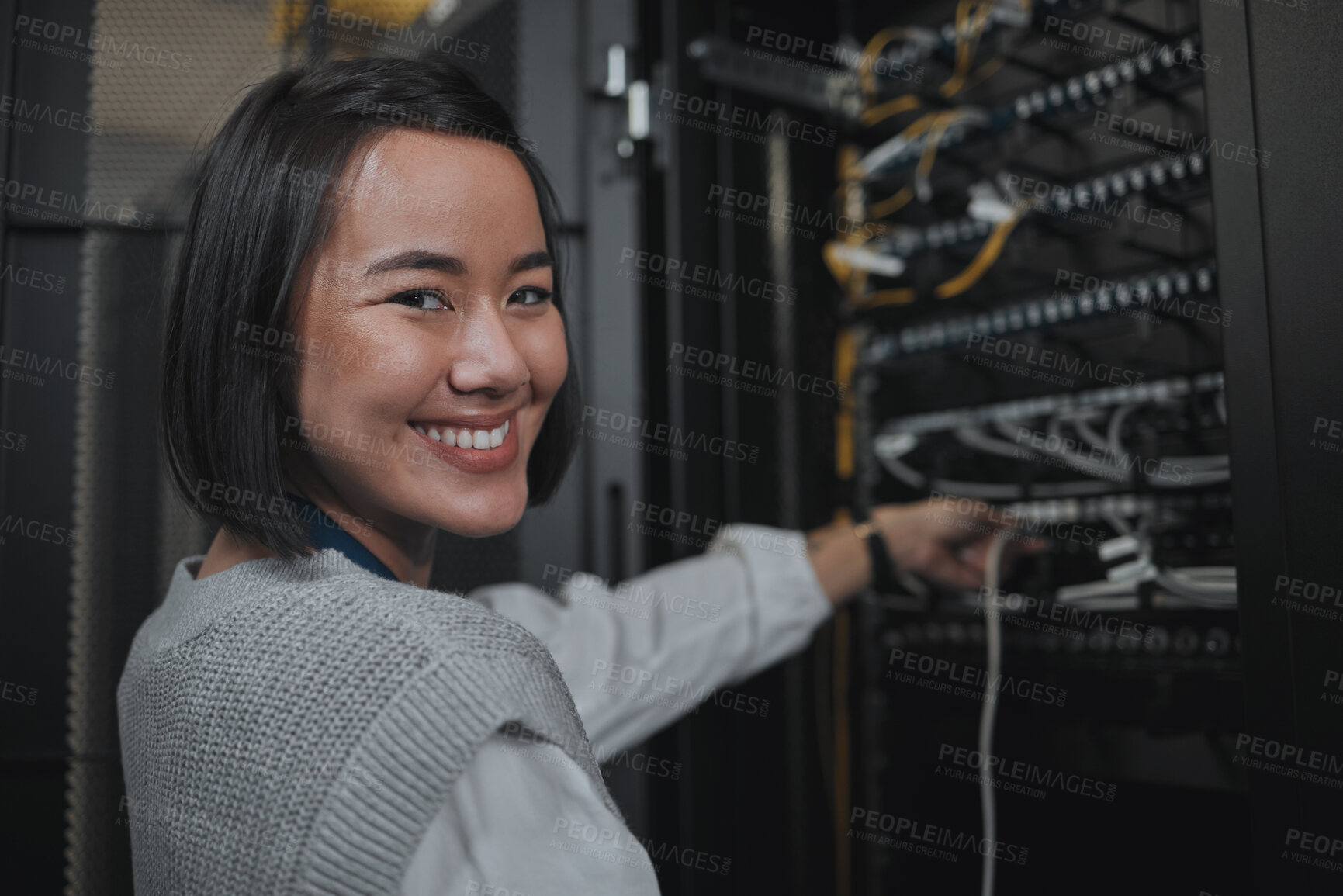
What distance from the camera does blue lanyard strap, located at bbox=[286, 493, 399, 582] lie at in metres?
0.78

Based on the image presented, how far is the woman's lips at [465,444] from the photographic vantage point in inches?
30.4

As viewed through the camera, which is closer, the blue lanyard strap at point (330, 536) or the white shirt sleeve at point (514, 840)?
the white shirt sleeve at point (514, 840)

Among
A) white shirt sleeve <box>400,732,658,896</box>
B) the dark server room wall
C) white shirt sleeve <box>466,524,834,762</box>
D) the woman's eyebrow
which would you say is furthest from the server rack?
the woman's eyebrow

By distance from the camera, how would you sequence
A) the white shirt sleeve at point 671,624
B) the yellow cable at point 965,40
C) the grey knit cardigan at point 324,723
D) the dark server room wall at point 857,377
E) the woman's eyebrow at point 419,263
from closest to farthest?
the grey knit cardigan at point 324,723
the woman's eyebrow at point 419,263
the dark server room wall at point 857,377
the white shirt sleeve at point 671,624
the yellow cable at point 965,40

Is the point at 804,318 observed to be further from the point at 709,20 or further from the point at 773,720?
the point at 773,720

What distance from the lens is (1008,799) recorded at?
1286 millimetres

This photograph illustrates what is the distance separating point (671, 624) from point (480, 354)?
0.60 m

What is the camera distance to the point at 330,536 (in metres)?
0.79

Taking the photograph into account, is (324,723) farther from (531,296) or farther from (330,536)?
(531,296)

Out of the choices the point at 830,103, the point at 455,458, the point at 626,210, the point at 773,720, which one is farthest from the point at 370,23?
the point at 773,720

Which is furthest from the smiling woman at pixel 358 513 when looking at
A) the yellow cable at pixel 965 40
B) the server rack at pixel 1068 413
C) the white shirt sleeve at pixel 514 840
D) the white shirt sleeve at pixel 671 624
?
the yellow cable at pixel 965 40

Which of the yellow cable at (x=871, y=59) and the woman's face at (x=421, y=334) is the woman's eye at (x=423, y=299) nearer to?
the woman's face at (x=421, y=334)

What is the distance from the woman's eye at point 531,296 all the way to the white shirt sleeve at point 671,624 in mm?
509

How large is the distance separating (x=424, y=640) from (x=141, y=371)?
74 cm
